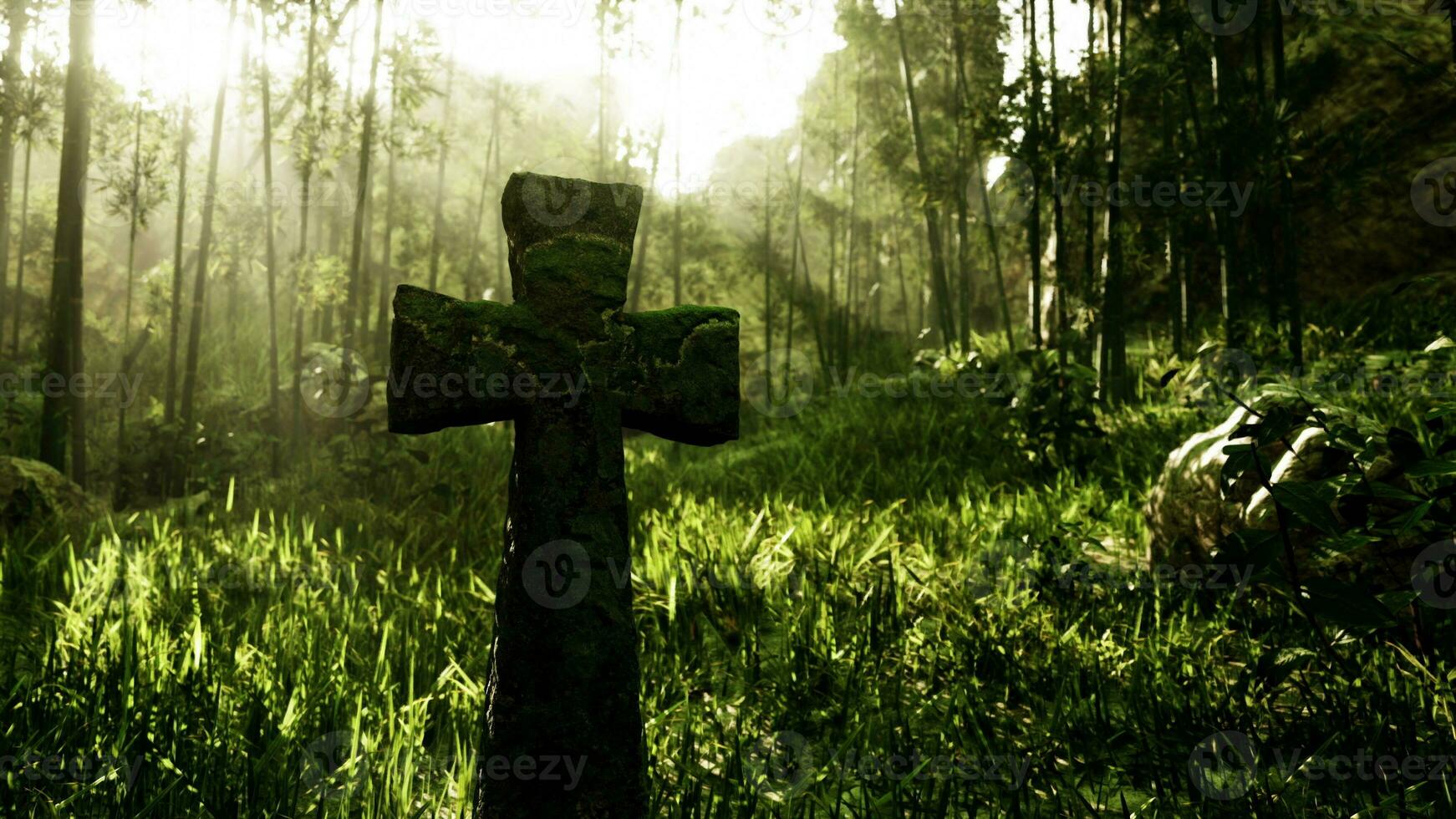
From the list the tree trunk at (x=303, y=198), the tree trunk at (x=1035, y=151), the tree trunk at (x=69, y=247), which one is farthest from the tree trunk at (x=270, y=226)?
the tree trunk at (x=1035, y=151)

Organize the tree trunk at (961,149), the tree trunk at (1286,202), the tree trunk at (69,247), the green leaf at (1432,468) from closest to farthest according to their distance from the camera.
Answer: the green leaf at (1432,468) → the tree trunk at (1286,202) → the tree trunk at (69,247) → the tree trunk at (961,149)

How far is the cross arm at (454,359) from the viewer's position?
1.70 meters

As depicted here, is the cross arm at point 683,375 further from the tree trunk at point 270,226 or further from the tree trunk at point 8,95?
the tree trunk at point 8,95

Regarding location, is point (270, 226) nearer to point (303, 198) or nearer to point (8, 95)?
point (303, 198)

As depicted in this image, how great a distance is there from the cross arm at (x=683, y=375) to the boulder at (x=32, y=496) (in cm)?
514

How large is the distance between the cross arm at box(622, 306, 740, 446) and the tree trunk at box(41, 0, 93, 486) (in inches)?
228

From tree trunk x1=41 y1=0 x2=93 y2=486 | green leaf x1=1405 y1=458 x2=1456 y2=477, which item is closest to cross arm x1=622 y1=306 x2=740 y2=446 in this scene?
green leaf x1=1405 y1=458 x2=1456 y2=477

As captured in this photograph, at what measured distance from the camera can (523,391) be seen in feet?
5.78

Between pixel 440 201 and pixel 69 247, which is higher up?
pixel 440 201

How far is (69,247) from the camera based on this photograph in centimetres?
568

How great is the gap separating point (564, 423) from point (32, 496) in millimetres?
5260

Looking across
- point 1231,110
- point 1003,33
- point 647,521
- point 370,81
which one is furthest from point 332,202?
point 1231,110

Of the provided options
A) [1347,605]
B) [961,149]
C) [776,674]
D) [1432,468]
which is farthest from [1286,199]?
[961,149]

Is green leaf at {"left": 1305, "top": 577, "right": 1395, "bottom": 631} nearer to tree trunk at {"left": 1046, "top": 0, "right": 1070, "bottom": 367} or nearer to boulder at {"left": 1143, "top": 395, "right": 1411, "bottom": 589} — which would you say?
boulder at {"left": 1143, "top": 395, "right": 1411, "bottom": 589}
